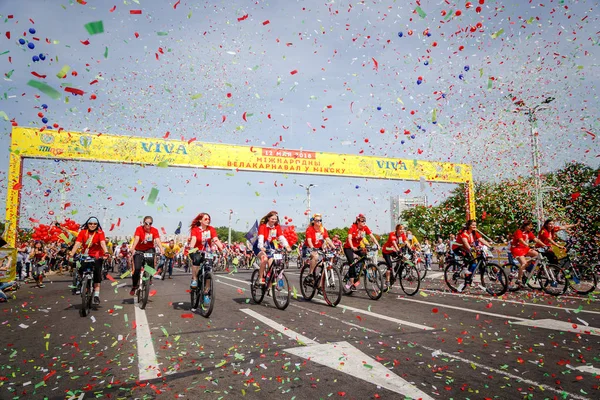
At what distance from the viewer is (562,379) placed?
3.35m

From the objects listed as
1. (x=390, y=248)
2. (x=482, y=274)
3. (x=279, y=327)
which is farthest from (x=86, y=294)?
(x=482, y=274)

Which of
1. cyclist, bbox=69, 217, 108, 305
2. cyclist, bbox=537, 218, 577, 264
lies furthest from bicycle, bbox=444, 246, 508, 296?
cyclist, bbox=69, 217, 108, 305

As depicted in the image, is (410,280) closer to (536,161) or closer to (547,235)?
(547,235)

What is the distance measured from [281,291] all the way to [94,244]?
4.34m

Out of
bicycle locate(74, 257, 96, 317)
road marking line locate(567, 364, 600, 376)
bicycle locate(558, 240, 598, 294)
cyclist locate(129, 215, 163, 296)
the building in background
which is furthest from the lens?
the building in background

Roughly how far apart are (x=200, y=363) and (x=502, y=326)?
4610 millimetres

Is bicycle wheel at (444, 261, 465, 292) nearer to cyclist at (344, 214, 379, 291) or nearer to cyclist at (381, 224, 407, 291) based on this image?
cyclist at (381, 224, 407, 291)

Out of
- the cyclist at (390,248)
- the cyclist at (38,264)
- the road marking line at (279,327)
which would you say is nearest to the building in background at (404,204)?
the cyclist at (390,248)

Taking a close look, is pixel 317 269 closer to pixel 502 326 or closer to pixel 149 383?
pixel 502 326

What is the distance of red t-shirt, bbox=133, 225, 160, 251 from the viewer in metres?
8.52

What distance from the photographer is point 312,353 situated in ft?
14.0

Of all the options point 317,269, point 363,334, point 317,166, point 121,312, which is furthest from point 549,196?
point 121,312

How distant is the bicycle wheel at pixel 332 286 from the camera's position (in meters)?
7.90

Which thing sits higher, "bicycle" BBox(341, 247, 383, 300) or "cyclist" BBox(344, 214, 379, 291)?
"cyclist" BBox(344, 214, 379, 291)
